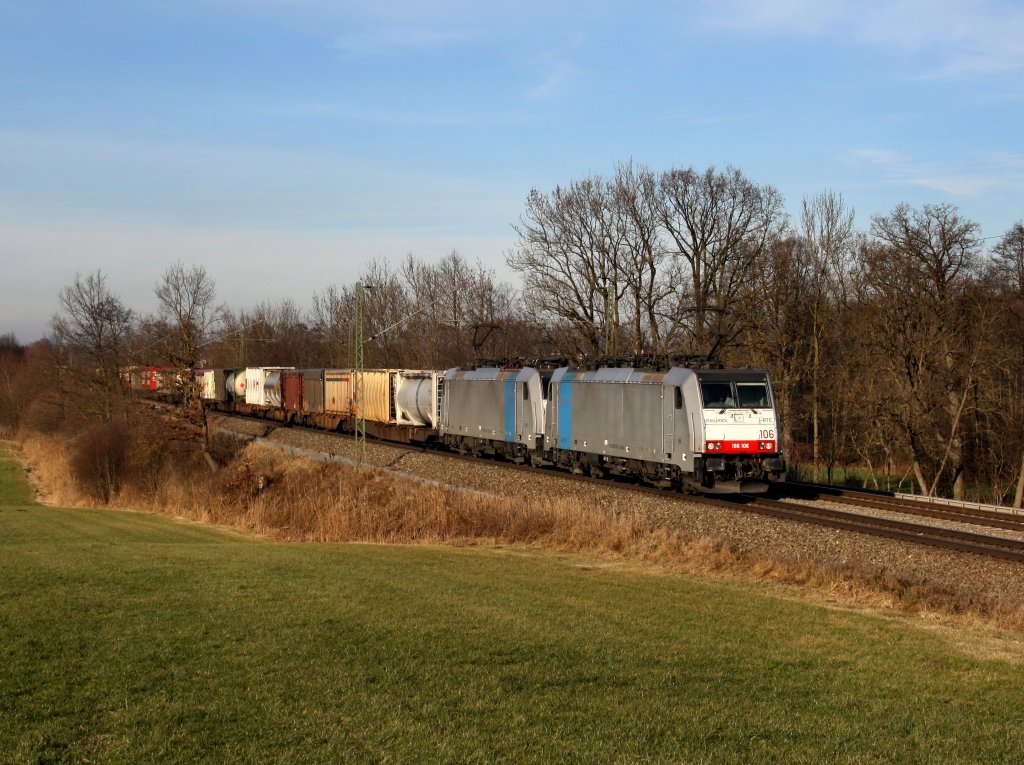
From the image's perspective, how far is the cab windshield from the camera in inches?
908

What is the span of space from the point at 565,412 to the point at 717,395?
7414 millimetres

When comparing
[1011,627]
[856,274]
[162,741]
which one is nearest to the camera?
[162,741]

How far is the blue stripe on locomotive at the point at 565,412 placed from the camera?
97.0 feet

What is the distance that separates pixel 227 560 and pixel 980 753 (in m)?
11.1

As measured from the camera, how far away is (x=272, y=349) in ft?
332

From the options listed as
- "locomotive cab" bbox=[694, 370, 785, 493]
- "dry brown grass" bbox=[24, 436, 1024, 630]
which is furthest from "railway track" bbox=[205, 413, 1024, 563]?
"dry brown grass" bbox=[24, 436, 1024, 630]

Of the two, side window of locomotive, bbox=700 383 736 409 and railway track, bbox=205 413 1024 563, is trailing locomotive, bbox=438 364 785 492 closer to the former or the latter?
side window of locomotive, bbox=700 383 736 409

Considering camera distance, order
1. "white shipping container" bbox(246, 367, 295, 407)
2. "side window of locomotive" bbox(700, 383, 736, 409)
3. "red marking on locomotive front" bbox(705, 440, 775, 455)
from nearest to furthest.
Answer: "red marking on locomotive front" bbox(705, 440, 775, 455) < "side window of locomotive" bbox(700, 383, 736, 409) < "white shipping container" bbox(246, 367, 295, 407)

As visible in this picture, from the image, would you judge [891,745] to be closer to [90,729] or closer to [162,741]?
[162,741]

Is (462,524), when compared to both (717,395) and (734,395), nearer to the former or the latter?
(717,395)

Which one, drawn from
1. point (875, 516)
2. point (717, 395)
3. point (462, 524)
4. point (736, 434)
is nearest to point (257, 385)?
point (717, 395)

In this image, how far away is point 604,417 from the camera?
27328 millimetres

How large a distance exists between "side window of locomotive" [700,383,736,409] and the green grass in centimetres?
977

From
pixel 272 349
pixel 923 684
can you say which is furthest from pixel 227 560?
pixel 272 349
